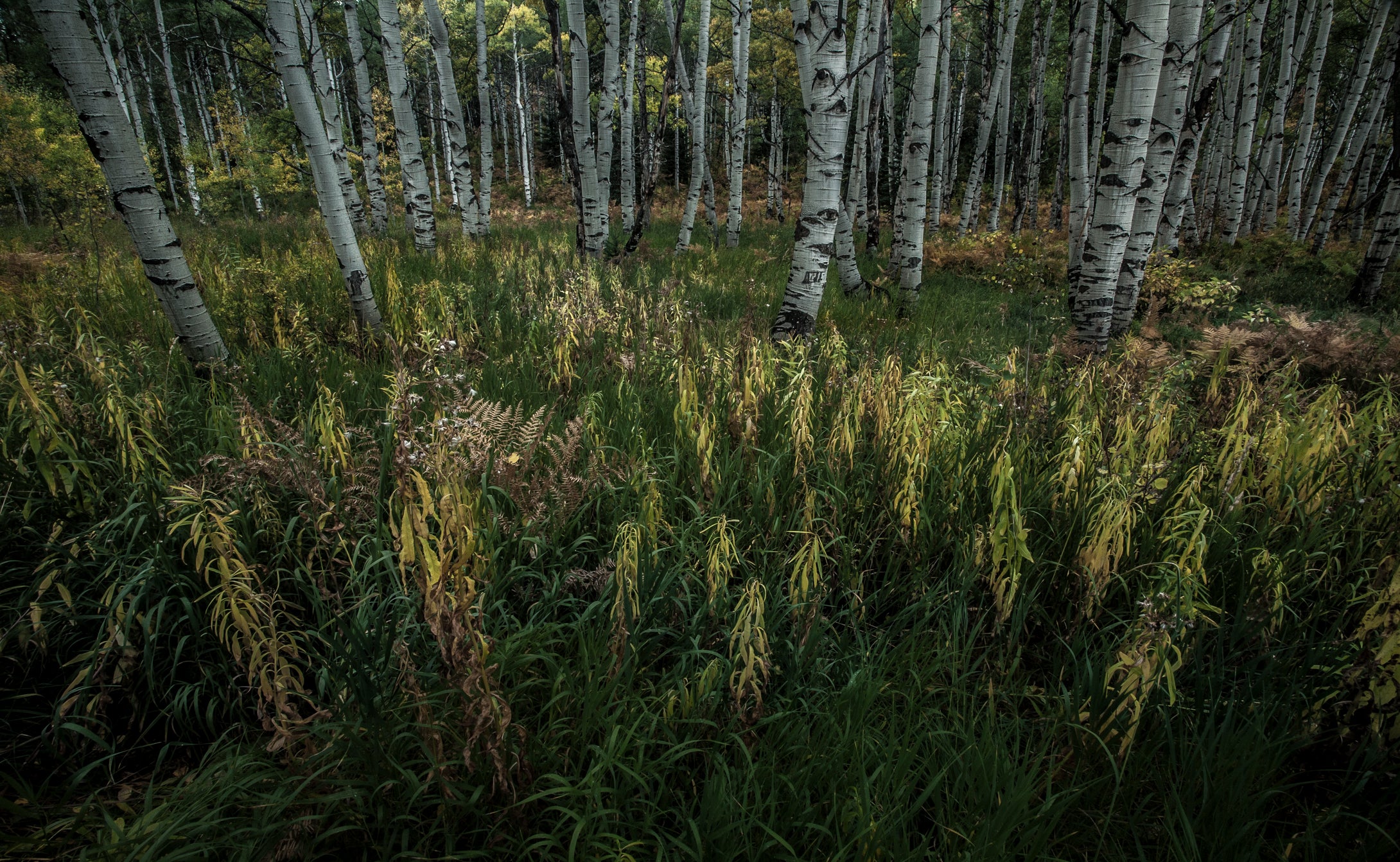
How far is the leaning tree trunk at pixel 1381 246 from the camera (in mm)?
8078

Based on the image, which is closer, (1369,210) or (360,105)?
(360,105)

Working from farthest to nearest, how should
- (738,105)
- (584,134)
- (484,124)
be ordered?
(484,124) < (738,105) < (584,134)

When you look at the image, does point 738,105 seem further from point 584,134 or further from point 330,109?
point 330,109

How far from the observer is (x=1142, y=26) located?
15.2ft

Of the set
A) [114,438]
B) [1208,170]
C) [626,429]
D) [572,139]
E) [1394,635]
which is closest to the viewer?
[1394,635]

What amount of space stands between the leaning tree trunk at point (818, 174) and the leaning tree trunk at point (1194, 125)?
4720 millimetres

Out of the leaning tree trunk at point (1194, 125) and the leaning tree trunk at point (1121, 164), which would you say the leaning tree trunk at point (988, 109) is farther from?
the leaning tree trunk at point (1121, 164)

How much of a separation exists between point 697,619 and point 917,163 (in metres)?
7.48

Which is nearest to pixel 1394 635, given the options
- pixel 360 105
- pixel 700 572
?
pixel 700 572

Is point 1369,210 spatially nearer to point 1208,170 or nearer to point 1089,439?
point 1208,170

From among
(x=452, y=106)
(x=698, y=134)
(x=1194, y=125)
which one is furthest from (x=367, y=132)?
(x=1194, y=125)

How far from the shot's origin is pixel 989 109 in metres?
13.1

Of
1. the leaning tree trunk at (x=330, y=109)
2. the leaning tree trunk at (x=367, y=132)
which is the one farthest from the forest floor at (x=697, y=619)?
the leaning tree trunk at (x=367, y=132)

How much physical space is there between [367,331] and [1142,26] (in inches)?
262
